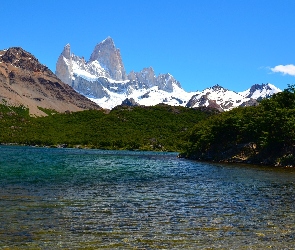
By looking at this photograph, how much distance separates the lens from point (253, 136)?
10200cm

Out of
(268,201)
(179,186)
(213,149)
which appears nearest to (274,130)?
(213,149)

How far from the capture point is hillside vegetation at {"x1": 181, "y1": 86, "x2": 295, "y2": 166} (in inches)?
3477

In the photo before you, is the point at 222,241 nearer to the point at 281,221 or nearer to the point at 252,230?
the point at 252,230

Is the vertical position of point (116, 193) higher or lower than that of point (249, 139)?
lower

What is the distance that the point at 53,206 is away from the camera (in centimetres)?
2934

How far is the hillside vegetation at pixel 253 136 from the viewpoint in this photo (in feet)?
290

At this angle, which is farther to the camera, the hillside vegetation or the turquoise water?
the hillside vegetation

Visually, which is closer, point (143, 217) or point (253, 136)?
point (143, 217)

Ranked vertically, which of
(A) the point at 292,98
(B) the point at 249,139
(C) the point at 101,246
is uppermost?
(A) the point at 292,98

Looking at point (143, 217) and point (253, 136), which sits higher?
point (253, 136)

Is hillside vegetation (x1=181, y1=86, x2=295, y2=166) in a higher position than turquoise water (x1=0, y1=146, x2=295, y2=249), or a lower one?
higher

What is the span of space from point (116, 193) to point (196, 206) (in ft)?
32.8

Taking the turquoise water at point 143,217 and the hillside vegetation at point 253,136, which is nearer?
the turquoise water at point 143,217

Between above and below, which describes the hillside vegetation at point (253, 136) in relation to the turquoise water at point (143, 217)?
above
